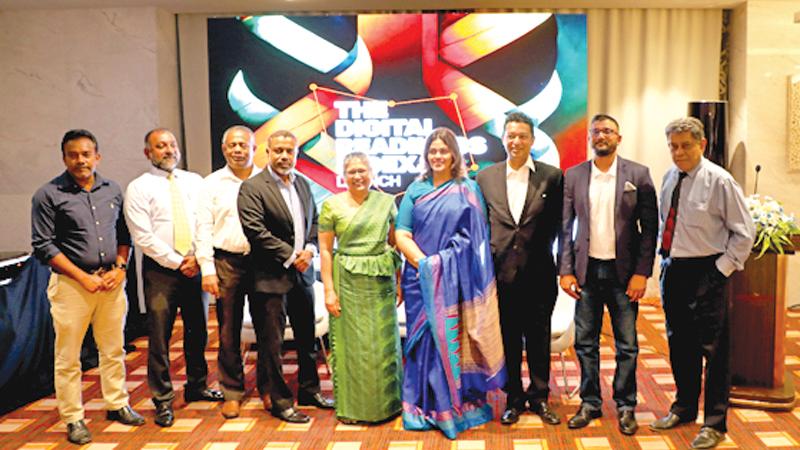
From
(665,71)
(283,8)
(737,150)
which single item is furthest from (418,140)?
(737,150)

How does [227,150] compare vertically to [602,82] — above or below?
below

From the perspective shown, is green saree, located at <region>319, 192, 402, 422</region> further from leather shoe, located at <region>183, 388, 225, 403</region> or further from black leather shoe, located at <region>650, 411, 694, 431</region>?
black leather shoe, located at <region>650, 411, 694, 431</region>

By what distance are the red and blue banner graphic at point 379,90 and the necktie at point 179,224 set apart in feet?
8.23

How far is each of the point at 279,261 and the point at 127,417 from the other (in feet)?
3.68

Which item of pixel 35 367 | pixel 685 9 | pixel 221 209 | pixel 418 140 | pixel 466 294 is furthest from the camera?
pixel 685 9

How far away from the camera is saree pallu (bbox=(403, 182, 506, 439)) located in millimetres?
3691

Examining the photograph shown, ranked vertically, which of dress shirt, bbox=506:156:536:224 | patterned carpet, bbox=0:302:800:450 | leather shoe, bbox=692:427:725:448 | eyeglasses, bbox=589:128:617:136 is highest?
eyeglasses, bbox=589:128:617:136

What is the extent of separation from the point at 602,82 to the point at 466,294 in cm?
407

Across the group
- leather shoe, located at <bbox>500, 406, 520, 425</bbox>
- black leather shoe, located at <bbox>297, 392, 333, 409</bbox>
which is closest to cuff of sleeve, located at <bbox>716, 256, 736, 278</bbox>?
leather shoe, located at <bbox>500, 406, 520, 425</bbox>

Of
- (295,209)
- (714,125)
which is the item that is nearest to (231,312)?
(295,209)

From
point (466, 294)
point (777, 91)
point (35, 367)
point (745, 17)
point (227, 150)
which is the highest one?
point (745, 17)

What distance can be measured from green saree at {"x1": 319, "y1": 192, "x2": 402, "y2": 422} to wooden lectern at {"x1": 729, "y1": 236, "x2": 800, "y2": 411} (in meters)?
1.78

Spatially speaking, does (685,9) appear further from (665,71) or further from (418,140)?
(418,140)

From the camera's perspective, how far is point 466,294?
371 centimetres
